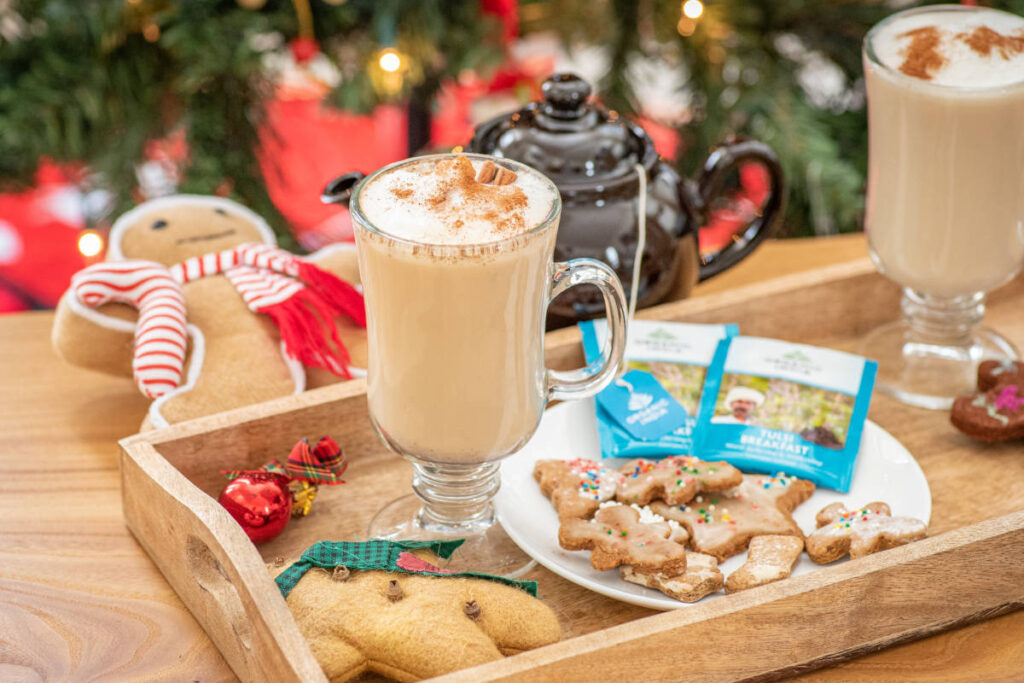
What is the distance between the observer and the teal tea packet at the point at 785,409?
1145 millimetres

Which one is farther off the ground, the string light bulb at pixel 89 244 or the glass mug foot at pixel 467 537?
the string light bulb at pixel 89 244

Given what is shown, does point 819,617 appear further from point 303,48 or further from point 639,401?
point 303,48

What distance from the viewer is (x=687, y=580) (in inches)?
37.2

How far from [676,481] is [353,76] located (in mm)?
896

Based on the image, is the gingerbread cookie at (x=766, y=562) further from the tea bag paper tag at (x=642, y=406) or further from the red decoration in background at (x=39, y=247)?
the red decoration in background at (x=39, y=247)

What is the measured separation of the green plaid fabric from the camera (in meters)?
0.92

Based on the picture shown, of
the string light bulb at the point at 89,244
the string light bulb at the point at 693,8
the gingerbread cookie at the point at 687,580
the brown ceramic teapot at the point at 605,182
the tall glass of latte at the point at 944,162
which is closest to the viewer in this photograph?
the gingerbread cookie at the point at 687,580

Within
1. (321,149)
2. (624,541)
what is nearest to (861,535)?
(624,541)

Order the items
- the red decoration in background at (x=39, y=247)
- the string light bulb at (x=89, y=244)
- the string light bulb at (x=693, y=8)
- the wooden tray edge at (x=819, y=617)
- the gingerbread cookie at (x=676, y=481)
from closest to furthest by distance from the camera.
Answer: the wooden tray edge at (x=819, y=617) → the gingerbread cookie at (x=676, y=481) → the string light bulb at (x=89, y=244) → the string light bulb at (x=693, y=8) → the red decoration in background at (x=39, y=247)

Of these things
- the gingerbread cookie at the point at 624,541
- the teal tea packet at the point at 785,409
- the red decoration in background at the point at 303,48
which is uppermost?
the red decoration in background at the point at 303,48

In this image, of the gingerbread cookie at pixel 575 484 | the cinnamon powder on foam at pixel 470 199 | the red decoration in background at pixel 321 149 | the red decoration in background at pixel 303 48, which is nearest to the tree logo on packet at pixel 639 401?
the gingerbread cookie at pixel 575 484

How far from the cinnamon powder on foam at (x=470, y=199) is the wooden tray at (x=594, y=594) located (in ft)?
0.99

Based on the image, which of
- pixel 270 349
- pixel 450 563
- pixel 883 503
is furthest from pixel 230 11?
pixel 883 503

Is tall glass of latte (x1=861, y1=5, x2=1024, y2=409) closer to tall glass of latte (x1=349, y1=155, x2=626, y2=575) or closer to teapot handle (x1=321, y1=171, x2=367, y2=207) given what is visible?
tall glass of latte (x1=349, y1=155, x2=626, y2=575)
